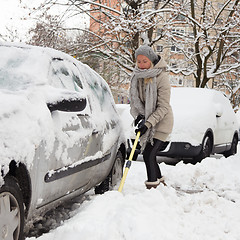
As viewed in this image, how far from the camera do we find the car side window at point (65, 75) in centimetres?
394

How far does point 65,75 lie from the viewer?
165 inches

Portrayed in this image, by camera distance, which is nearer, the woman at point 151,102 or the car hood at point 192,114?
the woman at point 151,102

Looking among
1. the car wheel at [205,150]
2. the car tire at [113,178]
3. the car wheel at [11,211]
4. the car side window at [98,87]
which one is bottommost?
the car wheel at [205,150]

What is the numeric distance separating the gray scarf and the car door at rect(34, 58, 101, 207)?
852 mm

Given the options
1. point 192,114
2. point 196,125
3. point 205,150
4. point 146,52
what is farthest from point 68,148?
point 205,150

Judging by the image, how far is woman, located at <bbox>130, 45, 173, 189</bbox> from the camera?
5152mm

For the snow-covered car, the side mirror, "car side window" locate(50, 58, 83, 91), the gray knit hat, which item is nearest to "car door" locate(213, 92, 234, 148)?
the gray knit hat

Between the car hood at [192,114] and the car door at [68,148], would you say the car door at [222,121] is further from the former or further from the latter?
the car door at [68,148]

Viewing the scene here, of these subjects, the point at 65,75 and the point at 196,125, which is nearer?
the point at 65,75

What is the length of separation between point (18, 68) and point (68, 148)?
0.81 meters

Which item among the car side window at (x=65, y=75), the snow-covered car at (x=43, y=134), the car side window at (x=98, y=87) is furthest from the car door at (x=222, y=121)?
the car side window at (x=65, y=75)

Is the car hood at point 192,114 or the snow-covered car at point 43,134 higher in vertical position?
the snow-covered car at point 43,134

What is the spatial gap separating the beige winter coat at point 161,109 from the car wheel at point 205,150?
10.7ft

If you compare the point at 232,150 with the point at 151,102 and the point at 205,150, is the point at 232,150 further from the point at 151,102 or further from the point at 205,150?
the point at 151,102
